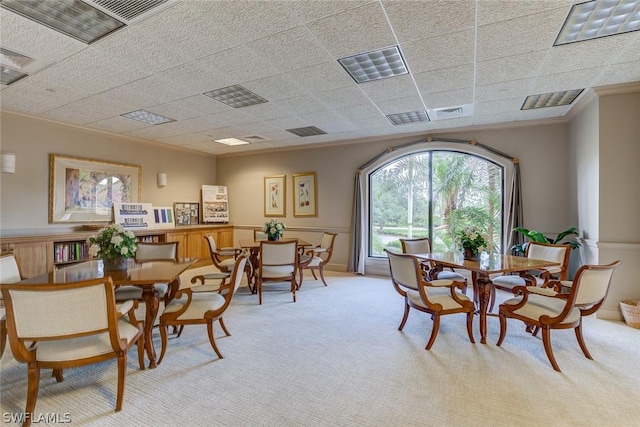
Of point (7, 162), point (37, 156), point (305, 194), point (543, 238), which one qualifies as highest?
point (37, 156)

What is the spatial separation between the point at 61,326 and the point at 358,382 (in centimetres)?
205

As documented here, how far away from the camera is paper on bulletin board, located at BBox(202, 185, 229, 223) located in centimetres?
761

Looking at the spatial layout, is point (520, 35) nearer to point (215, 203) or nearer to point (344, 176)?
point (344, 176)

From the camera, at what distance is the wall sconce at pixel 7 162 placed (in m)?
4.30

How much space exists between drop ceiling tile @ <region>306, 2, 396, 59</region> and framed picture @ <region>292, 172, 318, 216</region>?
417cm

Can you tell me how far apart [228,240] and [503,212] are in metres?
6.28

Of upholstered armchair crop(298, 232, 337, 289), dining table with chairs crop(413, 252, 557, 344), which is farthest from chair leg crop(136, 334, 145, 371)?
dining table with chairs crop(413, 252, 557, 344)

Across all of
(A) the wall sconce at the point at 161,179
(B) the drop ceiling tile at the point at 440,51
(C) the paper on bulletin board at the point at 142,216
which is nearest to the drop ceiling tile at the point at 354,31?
(B) the drop ceiling tile at the point at 440,51

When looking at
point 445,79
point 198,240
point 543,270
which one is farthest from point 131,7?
point 198,240

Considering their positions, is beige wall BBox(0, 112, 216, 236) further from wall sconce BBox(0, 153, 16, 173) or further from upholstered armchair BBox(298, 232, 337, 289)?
upholstered armchair BBox(298, 232, 337, 289)

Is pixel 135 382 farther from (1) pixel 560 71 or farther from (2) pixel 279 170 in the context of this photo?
(2) pixel 279 170

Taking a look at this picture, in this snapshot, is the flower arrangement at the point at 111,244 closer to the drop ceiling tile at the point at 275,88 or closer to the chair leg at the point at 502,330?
the drop ceiling tile at the point at 275,88

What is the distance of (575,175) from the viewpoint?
14.9 ft

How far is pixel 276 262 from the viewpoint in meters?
4.41
